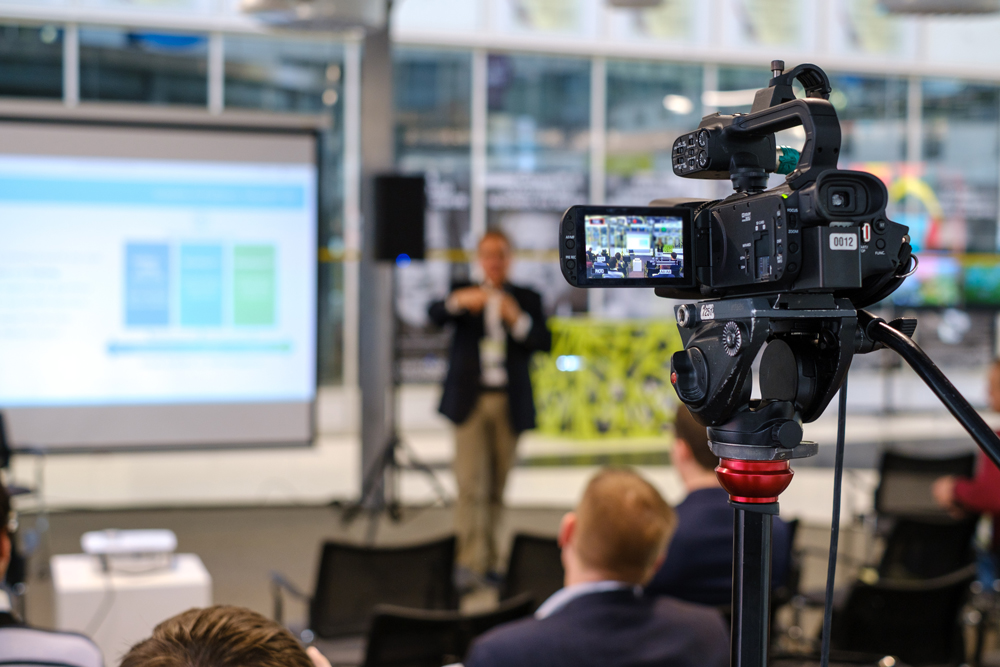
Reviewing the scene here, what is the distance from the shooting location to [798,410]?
36.6 inches

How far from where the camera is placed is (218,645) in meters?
0.95

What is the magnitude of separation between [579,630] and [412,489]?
16.8ft

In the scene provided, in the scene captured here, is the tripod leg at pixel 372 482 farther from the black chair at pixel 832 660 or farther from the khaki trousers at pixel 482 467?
the black chair at pixel 832 660

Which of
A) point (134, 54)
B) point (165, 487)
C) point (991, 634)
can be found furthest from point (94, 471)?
point (991, 634)

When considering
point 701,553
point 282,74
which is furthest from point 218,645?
point 282,74

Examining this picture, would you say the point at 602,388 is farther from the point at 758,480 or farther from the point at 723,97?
the point at 758,480

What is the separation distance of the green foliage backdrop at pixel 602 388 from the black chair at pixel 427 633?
190 inches

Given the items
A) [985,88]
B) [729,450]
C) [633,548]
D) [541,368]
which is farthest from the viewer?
[985,88]

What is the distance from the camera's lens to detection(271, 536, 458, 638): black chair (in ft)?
9.41

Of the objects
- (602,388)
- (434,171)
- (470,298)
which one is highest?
(434,171)

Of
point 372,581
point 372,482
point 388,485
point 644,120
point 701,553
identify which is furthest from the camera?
point 644,120

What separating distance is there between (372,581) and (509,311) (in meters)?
1.85

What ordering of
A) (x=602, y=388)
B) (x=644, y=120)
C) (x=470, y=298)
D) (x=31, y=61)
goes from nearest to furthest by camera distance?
(x=470, y=298) < (x=31, y=61) < (x=602, y=388) < (x=644, y=120)

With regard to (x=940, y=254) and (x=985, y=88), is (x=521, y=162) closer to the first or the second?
(x=940, y=254)
